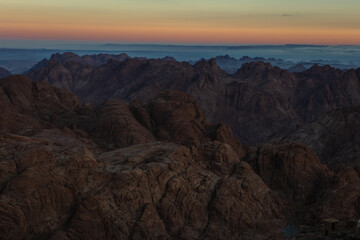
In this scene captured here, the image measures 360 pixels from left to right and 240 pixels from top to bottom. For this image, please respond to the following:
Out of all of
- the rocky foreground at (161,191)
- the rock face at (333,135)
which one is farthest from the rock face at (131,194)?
the rock face at (333,135)

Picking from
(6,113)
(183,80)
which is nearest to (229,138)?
(6,113)

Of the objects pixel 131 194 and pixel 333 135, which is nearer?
pixel 131 194

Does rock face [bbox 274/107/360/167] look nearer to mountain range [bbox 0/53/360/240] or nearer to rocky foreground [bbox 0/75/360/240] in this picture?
mountain range [bbox 0/53/360/240]

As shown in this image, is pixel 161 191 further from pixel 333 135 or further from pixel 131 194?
pixel 333 135

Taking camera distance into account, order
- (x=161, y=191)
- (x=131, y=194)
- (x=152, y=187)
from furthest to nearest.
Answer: (x=161, y=191) < (x=152, y=187) < (x=131, y=194)

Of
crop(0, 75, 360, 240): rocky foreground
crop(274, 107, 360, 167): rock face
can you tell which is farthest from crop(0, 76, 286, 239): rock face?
crop(274, 107, 360, 167): rock face

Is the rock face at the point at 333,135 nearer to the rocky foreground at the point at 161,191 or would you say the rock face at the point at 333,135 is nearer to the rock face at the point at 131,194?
the rocky foreground at the point at 161,191

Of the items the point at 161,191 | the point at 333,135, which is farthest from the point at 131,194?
the point at 333,135

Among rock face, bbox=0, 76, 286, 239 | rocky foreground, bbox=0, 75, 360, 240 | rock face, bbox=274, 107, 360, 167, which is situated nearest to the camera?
rock face, bbox=0, 76, 286, 239

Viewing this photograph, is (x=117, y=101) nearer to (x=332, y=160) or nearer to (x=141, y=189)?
(x=141, y=189)
